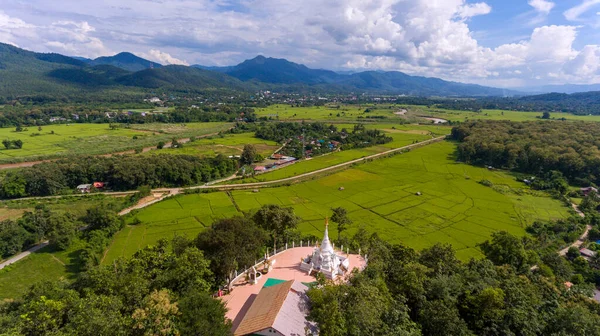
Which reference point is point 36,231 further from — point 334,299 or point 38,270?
point 334,299

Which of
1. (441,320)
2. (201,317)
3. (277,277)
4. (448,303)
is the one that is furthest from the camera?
(277,277)

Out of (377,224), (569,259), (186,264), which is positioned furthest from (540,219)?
(186,264)

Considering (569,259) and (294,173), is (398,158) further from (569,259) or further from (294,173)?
(569,259)

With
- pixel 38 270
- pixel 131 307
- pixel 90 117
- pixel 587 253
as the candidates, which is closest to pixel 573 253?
pixel 587 253

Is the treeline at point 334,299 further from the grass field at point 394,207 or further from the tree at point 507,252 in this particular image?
the grass field at point 394,207

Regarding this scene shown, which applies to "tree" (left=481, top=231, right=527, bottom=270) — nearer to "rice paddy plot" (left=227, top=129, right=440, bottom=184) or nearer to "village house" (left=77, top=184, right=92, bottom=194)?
"rice paddy plot" (left=227, top=129, right=440, bottom=184)

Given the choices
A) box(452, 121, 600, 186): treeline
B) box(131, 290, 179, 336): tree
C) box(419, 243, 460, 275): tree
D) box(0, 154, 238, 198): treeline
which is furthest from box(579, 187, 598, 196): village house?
box(131, 290, 179, 336): tree

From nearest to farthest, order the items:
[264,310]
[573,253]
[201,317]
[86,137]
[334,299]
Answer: [201,317] < [334,299] < [264,310] < [573,253] < [86,137]

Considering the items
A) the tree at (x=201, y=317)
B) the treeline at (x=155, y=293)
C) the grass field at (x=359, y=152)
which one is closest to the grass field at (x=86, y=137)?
the grass field at (x=359, y=152)
